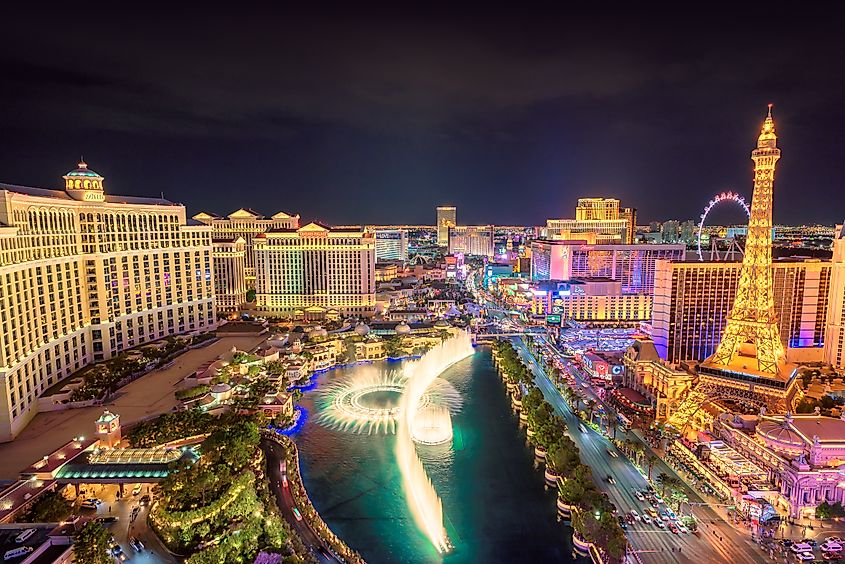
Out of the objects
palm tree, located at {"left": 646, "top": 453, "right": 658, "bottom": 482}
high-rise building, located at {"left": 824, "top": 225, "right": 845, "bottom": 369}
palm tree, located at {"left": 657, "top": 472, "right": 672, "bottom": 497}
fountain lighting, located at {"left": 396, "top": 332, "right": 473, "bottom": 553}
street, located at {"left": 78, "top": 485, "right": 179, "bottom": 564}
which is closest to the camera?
street, located at {"left": 78, "top": 485, "right": 179, "bottom": 564}

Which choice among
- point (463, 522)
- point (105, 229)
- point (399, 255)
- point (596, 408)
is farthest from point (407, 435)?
point (399, 255)

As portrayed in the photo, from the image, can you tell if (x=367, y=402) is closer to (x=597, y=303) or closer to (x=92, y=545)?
(x=92, y=545)

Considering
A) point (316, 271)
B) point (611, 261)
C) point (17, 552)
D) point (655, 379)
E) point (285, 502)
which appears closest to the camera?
point (17, 552)

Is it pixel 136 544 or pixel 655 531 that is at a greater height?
pixel 136 544

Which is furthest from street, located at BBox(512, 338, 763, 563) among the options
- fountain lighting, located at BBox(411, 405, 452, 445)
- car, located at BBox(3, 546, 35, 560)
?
car, located at BBox(3, 546, 35, 560)

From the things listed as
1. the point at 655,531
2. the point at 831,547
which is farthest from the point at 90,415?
the point at 831,547

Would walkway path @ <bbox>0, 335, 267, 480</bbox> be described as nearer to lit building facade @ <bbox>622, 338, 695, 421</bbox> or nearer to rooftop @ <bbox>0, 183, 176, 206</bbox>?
rooftop @ <bbox>0, 183, 176, 206</bbox>
